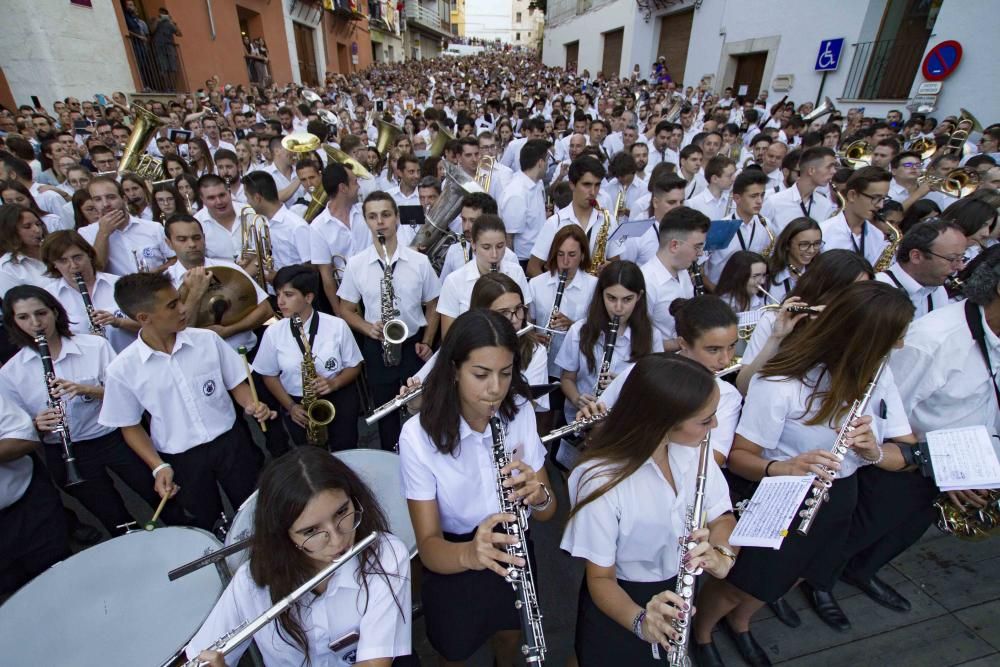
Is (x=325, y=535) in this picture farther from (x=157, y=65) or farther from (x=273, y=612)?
(x=157, y=65)

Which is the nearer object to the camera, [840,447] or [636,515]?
[636,515]

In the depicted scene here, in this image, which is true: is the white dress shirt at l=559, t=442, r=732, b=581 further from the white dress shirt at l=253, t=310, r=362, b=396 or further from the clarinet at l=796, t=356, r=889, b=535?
the white dress shirt at l=253, t=310, r=362, b=396

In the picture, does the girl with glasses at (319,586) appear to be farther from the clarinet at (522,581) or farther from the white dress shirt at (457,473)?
the clarinet at (522,581)

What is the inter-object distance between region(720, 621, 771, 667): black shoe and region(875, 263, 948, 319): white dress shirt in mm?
2772

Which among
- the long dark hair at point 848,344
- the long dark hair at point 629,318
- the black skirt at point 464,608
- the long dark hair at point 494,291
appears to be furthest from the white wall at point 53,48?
the long dark hair at point 848,344

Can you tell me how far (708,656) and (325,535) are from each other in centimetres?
254

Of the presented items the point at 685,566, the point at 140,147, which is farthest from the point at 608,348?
the point at 140,147

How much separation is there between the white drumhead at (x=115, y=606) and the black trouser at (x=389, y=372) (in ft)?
6.32

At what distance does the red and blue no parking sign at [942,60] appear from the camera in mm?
11586

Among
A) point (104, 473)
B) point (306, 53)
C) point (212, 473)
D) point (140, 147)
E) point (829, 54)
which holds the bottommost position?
point (104, 473)

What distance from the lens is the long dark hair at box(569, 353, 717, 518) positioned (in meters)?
1.96

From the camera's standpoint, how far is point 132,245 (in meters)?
4.91

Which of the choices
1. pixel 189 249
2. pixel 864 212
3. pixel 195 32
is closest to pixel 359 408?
pixel 189 249

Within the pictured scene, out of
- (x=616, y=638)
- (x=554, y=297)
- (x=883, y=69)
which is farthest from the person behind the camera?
(x=883, y=69)
